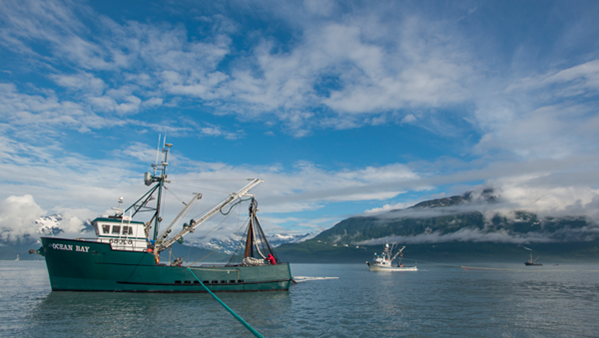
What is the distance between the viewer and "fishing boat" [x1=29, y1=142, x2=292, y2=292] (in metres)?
33.8

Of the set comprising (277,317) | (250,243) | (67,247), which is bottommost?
(277,317)

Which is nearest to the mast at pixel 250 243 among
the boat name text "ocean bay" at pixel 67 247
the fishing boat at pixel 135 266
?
the fishing boat at pixel 135 266

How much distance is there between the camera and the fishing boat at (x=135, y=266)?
111 ft

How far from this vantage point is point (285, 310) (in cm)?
3122

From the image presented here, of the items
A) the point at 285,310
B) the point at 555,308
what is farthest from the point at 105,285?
the point at 555,308

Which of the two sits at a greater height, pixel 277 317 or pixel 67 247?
pixel 67 247

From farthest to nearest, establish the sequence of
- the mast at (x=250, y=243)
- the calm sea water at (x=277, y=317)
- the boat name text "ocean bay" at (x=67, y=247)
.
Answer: the mast at (x=250, y=243) → the boat name text "ocean bay" at (x=67, y=247) → the calm sea water at (x=277, y=317)

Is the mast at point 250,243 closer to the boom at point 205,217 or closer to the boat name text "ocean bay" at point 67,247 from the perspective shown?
the boom at point 205,217

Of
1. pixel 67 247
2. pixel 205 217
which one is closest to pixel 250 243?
pixel 205 217

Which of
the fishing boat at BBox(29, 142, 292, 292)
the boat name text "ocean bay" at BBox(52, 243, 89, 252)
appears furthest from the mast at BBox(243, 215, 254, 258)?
the boat name text "ocean bay" at BBox(52, 243, 89, 252)

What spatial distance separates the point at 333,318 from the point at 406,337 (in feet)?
25.9

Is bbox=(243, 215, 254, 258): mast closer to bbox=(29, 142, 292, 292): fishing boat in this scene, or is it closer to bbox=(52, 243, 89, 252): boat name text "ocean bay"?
bbox=(29, 142, 292, 292): fishing boat

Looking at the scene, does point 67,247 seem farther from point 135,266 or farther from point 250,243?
point 250,243

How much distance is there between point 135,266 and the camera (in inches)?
1351
